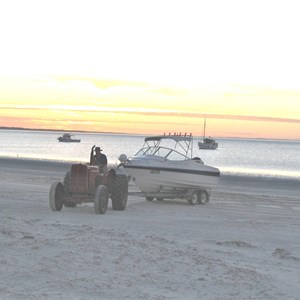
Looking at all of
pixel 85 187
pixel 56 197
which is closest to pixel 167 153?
pixel 85 187

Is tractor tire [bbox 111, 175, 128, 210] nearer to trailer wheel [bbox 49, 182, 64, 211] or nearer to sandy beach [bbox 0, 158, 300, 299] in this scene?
sandy beach [bbox 0, 158, 300, 299]

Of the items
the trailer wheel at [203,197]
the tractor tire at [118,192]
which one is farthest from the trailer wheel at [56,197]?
the trailer wheel at [203,197]

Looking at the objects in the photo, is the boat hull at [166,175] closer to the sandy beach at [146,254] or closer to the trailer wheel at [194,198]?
the trailer wheel at [194,198]

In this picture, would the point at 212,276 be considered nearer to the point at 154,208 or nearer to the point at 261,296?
the point at 261,296

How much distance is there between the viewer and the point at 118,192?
1512cm

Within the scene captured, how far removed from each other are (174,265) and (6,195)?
1129 centimetres

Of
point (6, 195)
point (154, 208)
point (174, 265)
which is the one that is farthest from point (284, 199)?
point (174, 265)

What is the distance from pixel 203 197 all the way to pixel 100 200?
527 cm

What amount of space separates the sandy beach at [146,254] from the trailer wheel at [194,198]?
7.35 ft

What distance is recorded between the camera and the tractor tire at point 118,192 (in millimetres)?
15078

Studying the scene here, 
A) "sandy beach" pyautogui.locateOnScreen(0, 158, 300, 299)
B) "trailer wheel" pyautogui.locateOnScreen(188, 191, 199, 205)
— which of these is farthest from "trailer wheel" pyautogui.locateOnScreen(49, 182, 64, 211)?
"trailer wheel" pyautogui.locateOnScreen(188, 191, 199, 205)

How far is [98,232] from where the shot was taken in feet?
36.1

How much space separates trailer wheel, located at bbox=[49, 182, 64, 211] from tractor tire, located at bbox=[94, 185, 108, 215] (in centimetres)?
120

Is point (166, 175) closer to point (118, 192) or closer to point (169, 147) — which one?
point (169, 147)
